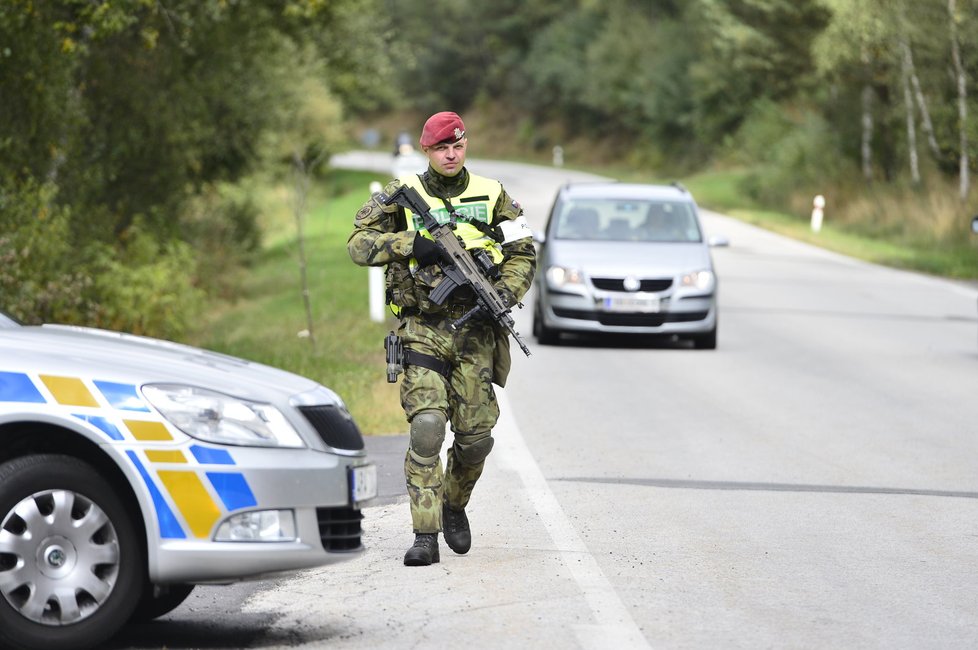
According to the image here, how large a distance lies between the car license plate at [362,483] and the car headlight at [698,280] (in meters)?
11.7

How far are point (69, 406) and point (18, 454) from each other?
28 centimetres

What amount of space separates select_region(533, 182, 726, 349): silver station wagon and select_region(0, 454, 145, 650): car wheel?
40.1ft

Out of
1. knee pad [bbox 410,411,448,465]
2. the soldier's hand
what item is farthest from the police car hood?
the soldier's hand

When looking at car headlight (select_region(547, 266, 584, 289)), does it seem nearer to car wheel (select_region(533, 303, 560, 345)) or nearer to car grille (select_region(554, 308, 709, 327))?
car grille (select_region(554, 308, 709, 327))

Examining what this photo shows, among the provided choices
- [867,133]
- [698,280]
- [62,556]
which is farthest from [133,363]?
[867,133]

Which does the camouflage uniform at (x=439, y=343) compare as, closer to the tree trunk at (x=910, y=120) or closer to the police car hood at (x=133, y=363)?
the police car hood at (x=133, y=363)

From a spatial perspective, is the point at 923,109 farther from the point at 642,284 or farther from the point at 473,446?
the point at 473,446

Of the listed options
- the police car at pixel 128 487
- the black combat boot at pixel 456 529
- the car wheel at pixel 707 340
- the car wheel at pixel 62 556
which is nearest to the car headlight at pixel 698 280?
the car wheel at pixel 707 340

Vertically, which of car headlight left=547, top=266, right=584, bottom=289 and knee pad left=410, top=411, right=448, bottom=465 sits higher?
knee pad left=410, top=411, right=448, bottom=465

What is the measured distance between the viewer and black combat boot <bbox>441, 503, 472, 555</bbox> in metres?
7.63

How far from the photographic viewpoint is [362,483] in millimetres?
Answer: 6207

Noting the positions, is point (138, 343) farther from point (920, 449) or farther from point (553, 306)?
point (553, 306)

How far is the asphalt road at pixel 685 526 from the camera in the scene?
6262 mm

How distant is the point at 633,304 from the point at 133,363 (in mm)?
12254
